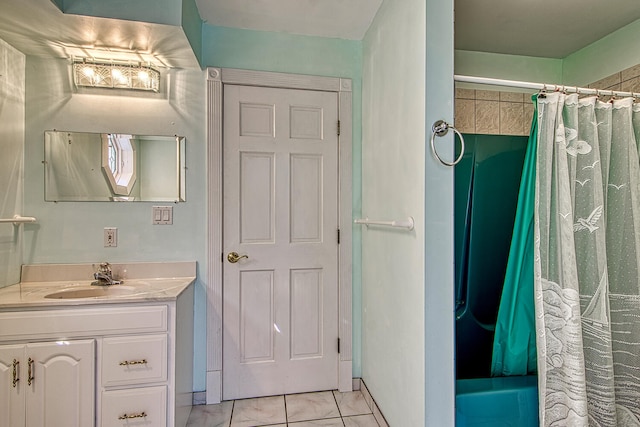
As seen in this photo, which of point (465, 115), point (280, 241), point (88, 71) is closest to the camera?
point (88, 71)

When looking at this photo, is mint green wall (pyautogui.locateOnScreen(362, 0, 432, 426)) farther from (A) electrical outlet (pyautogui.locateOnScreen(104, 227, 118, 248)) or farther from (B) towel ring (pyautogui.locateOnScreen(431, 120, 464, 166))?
(A) electrical outlet (pyautogui.locateOnScreen(104, 227, 118, 248))

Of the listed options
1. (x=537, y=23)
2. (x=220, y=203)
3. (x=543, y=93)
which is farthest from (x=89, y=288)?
(x=537, y=23)

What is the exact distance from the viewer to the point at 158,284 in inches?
71.0

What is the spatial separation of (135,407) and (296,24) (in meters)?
2.34

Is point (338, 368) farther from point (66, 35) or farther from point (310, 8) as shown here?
point (66, 35)

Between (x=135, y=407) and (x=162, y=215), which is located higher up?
(x=162, y=215)

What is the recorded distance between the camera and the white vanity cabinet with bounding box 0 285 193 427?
1.41 metres

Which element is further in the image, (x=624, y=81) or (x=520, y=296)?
(x=624, y=81)

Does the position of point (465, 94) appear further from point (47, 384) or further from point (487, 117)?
point (47, 384)

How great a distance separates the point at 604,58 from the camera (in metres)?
2.19

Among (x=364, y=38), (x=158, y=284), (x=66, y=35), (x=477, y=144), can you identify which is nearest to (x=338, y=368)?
(x=158, y=284)

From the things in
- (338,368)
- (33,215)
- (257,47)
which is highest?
(257,47)

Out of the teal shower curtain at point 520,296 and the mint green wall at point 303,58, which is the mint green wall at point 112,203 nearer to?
the mint green wall at point 303,58

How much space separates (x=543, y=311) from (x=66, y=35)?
2.73 metres
